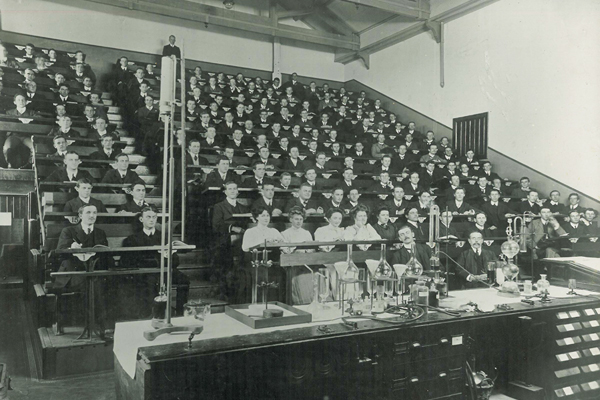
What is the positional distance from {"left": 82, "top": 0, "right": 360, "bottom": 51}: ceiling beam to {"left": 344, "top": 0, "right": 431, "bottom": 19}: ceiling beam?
2.37m

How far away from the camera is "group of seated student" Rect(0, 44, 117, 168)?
649cm

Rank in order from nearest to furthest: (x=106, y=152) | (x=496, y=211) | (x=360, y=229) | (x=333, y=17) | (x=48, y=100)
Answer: (x=360, y=229)
(x=106, y=152)
(x=48, y=100)
(x=496, y=211)
(x=333, y=17)

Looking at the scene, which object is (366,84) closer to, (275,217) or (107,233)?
(275,217)

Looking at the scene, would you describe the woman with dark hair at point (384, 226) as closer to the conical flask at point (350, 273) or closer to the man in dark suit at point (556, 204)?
the man in dark suit at point (556, 204)

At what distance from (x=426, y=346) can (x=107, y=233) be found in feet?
12.0

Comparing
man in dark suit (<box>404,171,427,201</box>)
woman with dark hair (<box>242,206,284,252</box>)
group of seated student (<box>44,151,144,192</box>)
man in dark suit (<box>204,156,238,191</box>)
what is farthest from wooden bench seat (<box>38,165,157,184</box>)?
man in dark suit (<box>404,171,427,201</box>)

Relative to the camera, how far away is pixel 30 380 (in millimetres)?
3301

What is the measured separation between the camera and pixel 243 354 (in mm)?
1834

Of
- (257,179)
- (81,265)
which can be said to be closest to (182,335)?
(81,265)

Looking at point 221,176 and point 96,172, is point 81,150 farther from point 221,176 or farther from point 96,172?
point 221,176

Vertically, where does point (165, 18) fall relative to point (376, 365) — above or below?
above

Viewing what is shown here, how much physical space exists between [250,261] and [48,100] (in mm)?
4794

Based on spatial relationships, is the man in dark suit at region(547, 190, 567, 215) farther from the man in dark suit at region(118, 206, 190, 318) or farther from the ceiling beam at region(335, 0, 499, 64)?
the man in dark suit at region(118, 206, 190, 318)

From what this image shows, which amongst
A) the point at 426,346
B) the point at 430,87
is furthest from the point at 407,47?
the point at 426,346
